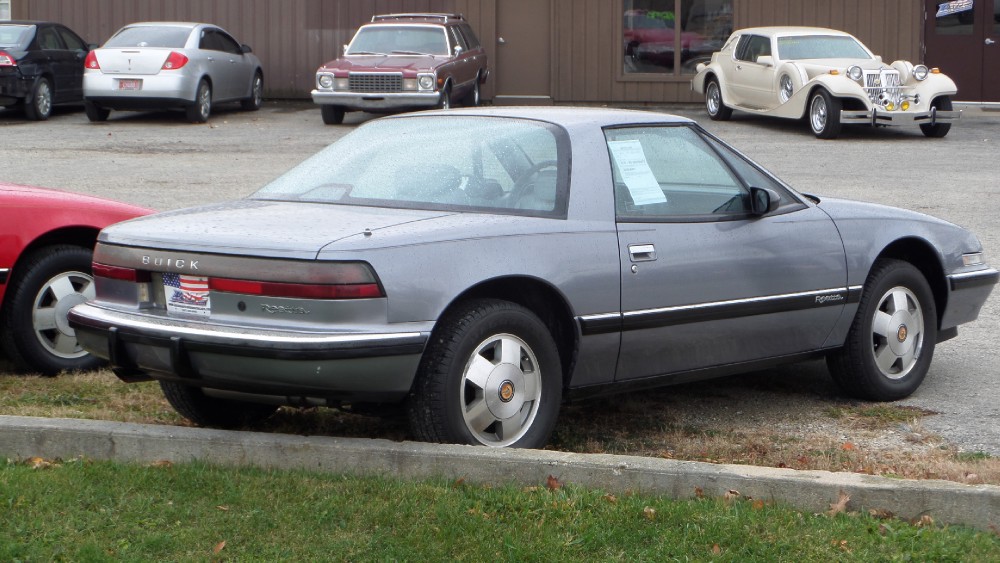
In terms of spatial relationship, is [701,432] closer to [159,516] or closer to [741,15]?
[159,516]

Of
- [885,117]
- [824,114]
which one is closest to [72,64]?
[824,114]

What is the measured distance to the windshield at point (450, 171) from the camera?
17.6 ft

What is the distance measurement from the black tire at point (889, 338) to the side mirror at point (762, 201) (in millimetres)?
763

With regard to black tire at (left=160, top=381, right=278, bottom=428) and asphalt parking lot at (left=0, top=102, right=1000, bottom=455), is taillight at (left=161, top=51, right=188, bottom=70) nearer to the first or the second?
asphalt parking lot at (left=0, top=102, right=1000, bottom=455)

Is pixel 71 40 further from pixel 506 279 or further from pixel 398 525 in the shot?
pixel 398 525

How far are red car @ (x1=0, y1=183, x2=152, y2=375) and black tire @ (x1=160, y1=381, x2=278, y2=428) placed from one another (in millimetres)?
1145

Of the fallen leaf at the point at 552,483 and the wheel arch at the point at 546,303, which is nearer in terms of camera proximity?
the fallen leaf at the point at 552,483

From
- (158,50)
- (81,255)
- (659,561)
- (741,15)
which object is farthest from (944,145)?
(659,561)

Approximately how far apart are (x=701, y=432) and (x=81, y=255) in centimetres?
305

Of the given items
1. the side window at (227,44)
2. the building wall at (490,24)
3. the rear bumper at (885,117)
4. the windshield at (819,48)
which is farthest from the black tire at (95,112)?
the rear bumper at (885,117)

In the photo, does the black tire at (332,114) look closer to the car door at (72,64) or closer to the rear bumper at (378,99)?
the rear bumper at (378,99)

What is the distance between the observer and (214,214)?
17.3 ft

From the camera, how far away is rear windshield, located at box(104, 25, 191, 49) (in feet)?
69.7

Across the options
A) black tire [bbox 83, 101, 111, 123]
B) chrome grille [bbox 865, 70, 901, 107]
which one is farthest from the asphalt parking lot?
chrome grille [bbox 865, 70, 901, 107]
